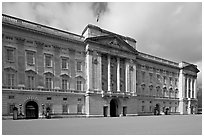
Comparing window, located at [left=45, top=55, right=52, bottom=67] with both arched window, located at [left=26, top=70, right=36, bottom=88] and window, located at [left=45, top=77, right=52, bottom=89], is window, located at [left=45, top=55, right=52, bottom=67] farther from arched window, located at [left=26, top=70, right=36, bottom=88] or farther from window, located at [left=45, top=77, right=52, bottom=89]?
arched window, located at [left=26, top=70, right=36, bottom=88]

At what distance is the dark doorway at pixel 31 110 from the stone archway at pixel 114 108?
18.5m

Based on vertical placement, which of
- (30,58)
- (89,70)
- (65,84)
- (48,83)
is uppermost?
(30,58)

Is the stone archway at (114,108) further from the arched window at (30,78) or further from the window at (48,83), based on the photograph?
the arched window at (30,78)

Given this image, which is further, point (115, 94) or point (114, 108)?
point (114, 108)

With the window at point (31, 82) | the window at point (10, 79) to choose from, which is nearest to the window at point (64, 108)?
the window at point (31, 82)

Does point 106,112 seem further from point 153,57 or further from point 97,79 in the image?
point 153,57

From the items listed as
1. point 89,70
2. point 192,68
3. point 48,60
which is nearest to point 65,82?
point 48,60

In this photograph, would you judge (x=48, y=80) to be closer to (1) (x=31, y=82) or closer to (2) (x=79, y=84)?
(1) (x=31, y=82)

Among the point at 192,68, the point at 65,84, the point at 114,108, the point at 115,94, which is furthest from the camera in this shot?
the point at 192,68

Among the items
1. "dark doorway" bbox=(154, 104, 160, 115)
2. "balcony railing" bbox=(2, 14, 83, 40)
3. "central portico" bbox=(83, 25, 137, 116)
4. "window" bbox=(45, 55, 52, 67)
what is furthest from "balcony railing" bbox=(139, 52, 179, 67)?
"window" bbox=(45, 55, 52, 67)

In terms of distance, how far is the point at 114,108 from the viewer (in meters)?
49.6

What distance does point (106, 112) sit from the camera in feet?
151

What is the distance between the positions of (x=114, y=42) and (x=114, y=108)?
53.5 feet

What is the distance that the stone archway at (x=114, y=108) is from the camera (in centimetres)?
4872
